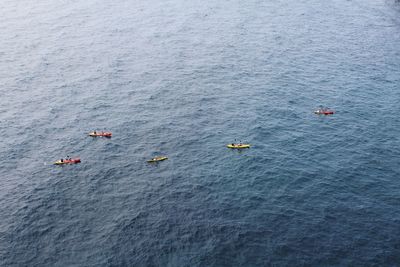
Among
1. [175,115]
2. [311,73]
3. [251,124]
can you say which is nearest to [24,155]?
[175,115]

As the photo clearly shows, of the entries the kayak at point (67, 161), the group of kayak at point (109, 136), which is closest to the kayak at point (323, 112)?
the group of kayak at point (109, 136)

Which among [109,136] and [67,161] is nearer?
[67,161]

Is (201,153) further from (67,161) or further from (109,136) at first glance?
(67,161)

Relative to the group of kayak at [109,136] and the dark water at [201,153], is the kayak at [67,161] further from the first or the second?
the dark water at [201,153]

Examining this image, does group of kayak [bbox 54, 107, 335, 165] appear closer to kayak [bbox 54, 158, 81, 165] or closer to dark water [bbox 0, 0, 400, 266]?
kayak [bbox 54, 158, 81, 165]

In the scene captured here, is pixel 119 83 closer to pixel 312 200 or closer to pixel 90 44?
pixel 90 44

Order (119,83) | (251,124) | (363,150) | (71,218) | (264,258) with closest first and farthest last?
1. (264,258)
2. (71,218)
3. (363,150)
4. (251,124)
5. (119,83)

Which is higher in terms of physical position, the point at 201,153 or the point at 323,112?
the point at 323,112

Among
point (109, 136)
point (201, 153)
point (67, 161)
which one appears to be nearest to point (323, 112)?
point (201, 153)
